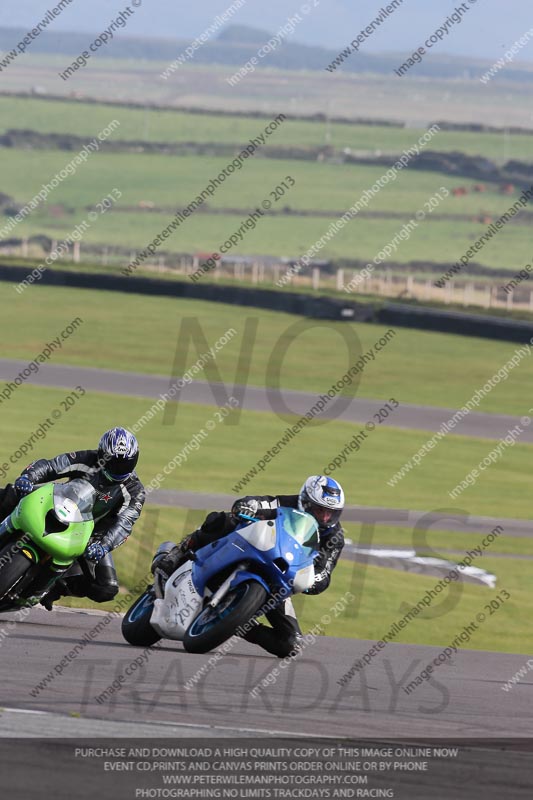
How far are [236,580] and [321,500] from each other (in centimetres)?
96

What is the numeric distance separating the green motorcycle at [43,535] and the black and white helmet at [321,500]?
4.65ft

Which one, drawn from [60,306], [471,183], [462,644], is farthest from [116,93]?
[462,644]

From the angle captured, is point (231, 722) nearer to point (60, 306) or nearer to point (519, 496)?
point (519, 496)

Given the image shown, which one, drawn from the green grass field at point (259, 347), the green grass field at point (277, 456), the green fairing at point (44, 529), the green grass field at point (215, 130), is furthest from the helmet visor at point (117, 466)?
the green grass field at point (215, 130)

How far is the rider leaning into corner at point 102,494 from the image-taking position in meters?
10.1

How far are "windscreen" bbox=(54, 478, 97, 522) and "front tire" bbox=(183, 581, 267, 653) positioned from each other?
1035 millimetres

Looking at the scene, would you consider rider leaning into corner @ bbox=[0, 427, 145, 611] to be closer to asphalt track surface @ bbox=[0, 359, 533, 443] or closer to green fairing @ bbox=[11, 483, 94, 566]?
green fairing @ bbox=[11, 483, 94, 566]

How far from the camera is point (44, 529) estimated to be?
9.27 meters

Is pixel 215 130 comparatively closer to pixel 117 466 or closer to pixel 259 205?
pixel 259 205

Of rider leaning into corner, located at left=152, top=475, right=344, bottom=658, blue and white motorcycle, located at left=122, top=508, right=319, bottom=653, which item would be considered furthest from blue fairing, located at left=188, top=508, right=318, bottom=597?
rider leaning into corner, located at left=152, top=475, right=344, bottom=658

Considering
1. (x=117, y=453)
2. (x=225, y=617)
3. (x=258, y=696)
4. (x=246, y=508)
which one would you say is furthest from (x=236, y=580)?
(x=117, y=453)

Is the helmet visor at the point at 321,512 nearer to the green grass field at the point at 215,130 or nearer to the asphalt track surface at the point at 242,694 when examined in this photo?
the asphalt track surface at the point at 242,694

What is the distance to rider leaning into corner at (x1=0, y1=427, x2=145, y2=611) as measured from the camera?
10.1 m

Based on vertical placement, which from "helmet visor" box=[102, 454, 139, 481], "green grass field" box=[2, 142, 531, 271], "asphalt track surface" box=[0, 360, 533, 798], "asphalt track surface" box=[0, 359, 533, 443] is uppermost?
"green grass field" box=[2, 142, 531, 271]
